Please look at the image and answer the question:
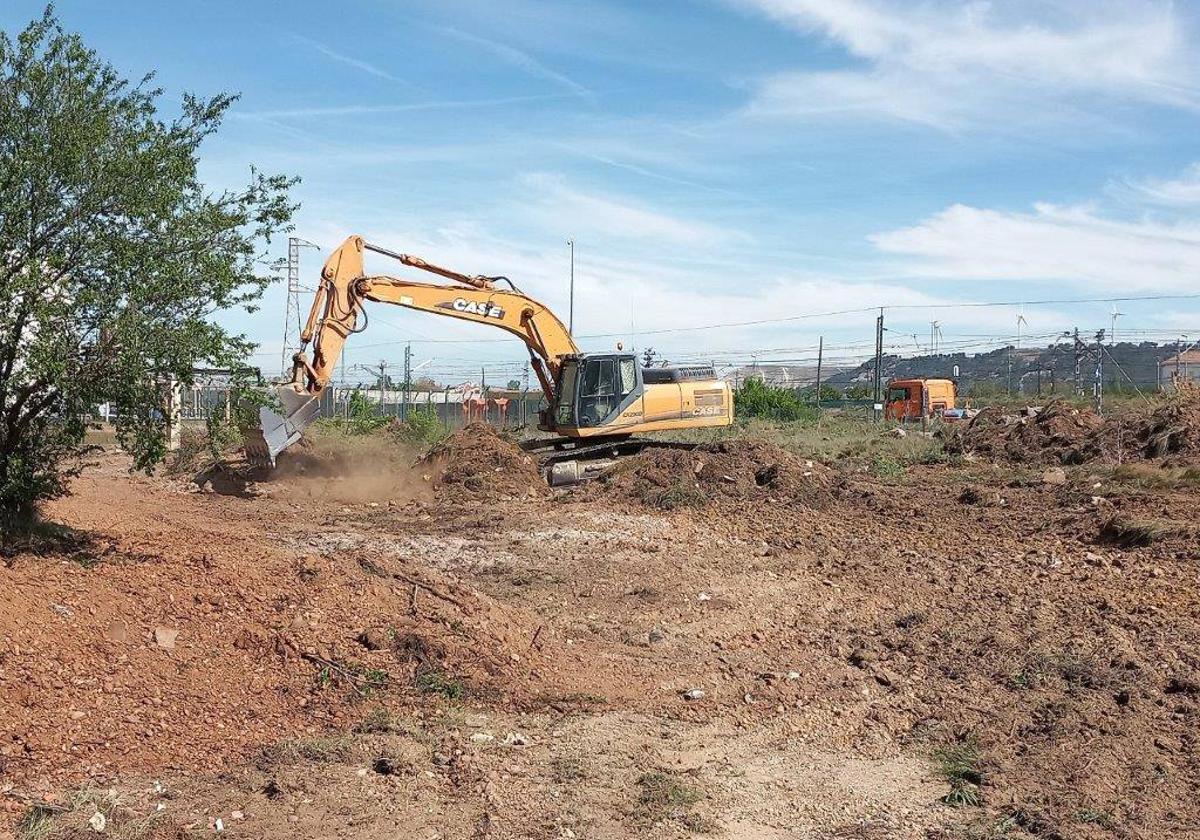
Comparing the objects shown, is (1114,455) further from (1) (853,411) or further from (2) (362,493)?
(1) (853,411)

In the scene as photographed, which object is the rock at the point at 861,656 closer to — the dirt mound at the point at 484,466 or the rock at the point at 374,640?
the rock at the point at 374,640

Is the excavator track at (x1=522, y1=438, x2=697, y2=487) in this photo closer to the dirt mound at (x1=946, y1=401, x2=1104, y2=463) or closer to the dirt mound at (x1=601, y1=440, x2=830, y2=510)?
the dirt mound at (x1=601, y1=440, x2=830, y2=510)

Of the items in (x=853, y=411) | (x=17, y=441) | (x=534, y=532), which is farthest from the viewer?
(x=853, y=411)

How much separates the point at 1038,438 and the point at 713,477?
10313 mm

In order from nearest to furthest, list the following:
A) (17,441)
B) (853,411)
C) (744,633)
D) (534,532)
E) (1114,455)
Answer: (17,441), (744,633), (534,532), (1114,455), (853,411)

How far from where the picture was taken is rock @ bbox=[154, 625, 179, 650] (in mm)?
7453

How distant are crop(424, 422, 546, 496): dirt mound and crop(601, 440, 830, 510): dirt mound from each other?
141 cm

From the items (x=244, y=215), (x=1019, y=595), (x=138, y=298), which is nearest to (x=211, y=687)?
(x=138, y=298)

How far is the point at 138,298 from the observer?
845cm

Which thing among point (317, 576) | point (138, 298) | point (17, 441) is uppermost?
point (138, 298)

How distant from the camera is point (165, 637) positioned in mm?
7523

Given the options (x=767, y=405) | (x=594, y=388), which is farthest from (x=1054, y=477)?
(x=767, y=405)

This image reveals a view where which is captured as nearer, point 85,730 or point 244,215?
point 85,730

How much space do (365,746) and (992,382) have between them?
6400cm
